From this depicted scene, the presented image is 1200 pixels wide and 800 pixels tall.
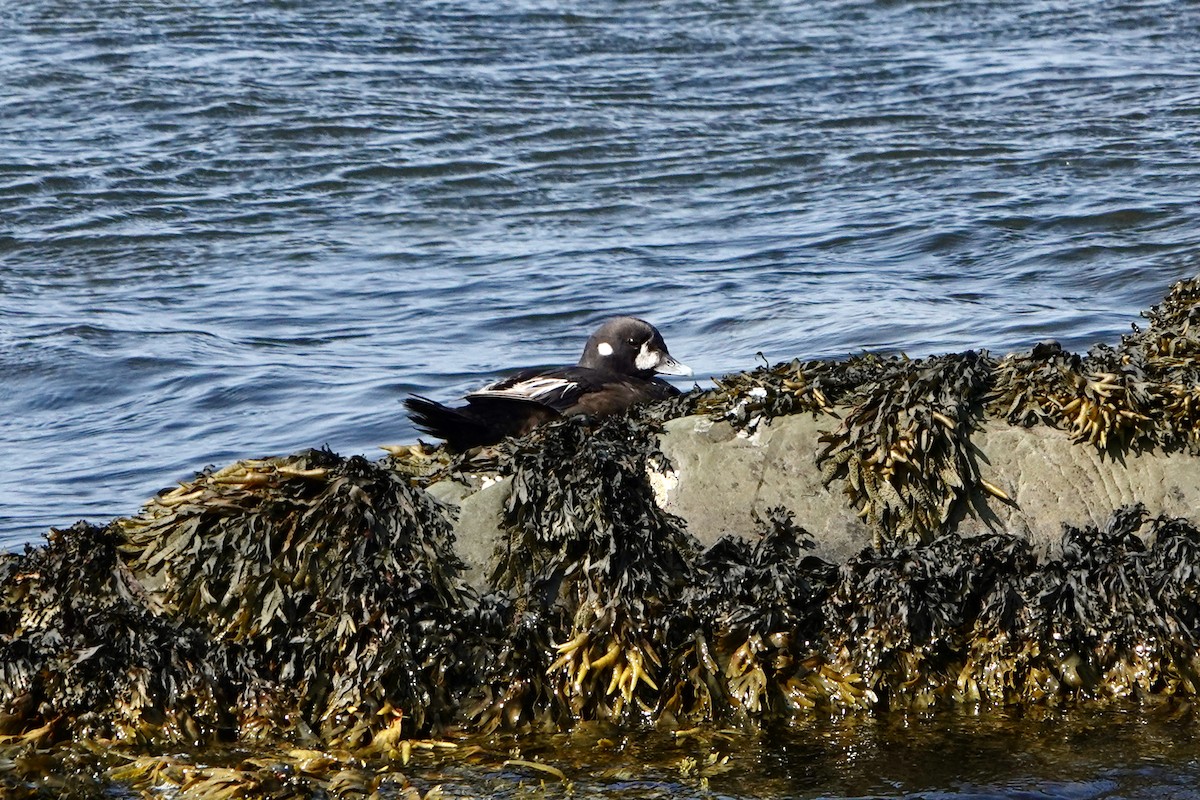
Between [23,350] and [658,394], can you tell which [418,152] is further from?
[658,394]

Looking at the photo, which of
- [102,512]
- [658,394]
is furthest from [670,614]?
[102,512]

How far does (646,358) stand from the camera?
22.1ft

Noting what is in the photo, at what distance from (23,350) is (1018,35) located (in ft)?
35.1

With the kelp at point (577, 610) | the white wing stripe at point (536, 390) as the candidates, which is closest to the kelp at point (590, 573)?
the kelp at point (577, 610)

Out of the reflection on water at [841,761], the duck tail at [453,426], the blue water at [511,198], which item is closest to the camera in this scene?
the reflection on water at [841,761]

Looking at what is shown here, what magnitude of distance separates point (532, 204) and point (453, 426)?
6973 mm

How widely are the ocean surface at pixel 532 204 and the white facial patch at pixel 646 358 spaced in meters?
0.63

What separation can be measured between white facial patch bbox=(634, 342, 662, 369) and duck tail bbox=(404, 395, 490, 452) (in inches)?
51.6

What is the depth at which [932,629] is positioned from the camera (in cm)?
441

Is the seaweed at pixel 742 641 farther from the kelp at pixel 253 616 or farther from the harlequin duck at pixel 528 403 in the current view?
the harlequin duck at pixel 528 403

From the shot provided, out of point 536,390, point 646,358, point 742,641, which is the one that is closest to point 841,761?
point 742,641

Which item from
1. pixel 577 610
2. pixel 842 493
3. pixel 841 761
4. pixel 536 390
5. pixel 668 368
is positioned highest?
pixel 668 368

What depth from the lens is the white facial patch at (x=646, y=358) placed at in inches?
265

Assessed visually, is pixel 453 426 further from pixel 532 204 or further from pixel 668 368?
pixel 532 204
